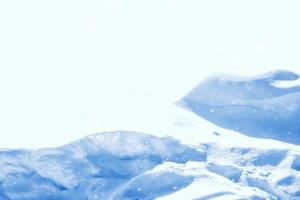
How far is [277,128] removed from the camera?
15727 millimetres

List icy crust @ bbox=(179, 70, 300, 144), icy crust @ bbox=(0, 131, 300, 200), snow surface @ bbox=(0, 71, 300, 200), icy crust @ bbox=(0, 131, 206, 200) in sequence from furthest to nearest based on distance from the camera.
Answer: icy crust @ bbox=(179, 70, 300, 144) → icy crust @ bbox=(0, 131, 206, 200) → icy crust @ bbox=(0, 131, 300, 200) → snow surface @ bbox=(0, 71, 300, 200)

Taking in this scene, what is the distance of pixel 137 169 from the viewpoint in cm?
1312

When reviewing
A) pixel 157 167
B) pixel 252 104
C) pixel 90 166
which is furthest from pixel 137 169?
pixel 252 104

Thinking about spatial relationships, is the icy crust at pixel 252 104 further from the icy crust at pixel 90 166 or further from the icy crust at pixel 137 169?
the icy crust at pixel 90 166

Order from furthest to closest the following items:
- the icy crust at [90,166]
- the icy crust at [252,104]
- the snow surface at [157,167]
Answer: the icy crust at [252,104]
the icy crust at [90,166]
the snow surface at [157,167]

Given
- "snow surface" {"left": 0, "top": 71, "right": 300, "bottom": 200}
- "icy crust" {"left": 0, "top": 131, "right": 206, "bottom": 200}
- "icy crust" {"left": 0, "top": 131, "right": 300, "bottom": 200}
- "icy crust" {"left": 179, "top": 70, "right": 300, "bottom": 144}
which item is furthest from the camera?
"icy crust" {"left": 179, "top": 70, "right": 300, "bottom": 144}

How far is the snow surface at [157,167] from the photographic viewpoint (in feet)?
40.5

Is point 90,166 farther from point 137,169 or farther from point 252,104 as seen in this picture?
point 252,104

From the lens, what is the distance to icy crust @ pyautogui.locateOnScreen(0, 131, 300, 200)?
1249cm

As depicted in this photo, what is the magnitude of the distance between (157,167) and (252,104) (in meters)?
4.89

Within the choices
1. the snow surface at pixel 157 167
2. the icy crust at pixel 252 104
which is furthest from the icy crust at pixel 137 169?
the icy crust at pixel 252 104

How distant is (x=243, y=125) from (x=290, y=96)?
182 cm

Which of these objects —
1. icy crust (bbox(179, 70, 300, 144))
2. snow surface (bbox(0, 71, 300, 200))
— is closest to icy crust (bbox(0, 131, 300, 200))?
snow surface (bbox(0, 71, 300, 200))

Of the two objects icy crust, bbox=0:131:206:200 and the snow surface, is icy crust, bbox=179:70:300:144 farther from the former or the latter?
icy crust, bbox=0:131:206:200
